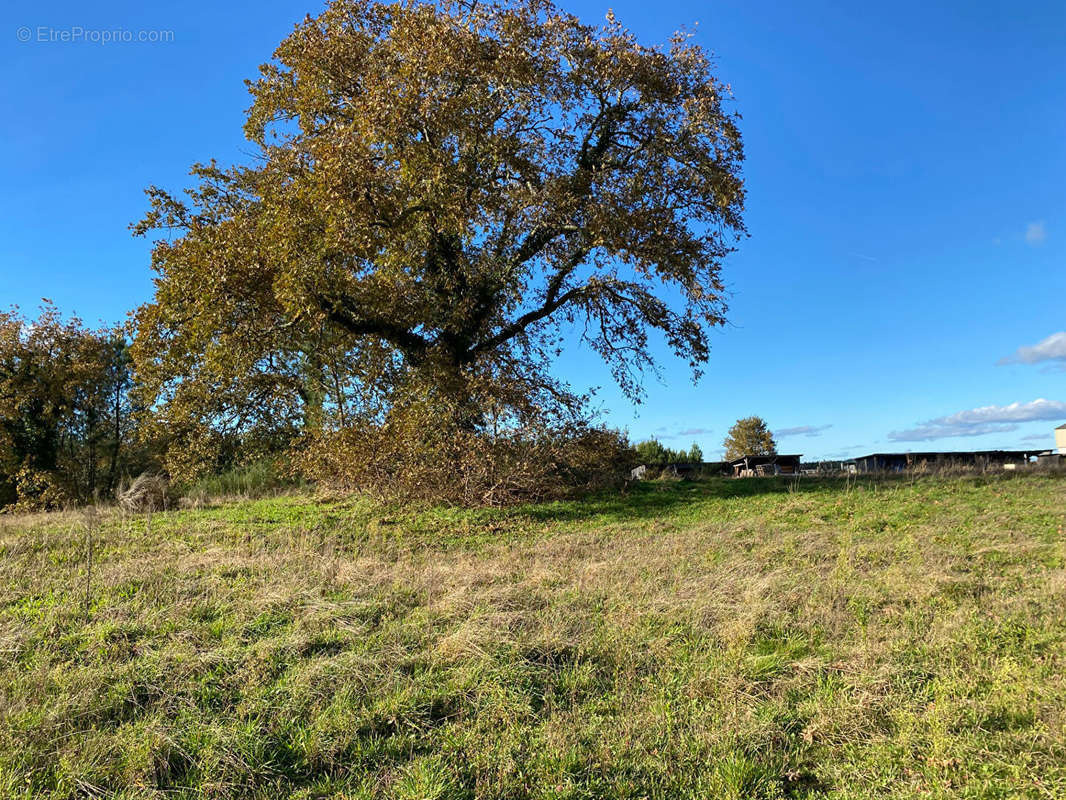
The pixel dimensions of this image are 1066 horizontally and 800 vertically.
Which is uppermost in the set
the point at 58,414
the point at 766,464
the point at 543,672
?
the point at 58,414

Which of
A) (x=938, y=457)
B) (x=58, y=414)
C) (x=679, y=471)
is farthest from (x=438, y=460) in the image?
(x=58, y=414)

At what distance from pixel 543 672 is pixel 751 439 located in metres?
56.0

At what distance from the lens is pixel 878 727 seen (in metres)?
4.61

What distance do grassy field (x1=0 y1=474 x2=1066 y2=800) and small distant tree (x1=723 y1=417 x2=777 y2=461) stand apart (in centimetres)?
4892

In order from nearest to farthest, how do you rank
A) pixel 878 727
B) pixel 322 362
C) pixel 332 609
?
1. pixel 878 727
2. pixel 332 609
3. pixel 322 362

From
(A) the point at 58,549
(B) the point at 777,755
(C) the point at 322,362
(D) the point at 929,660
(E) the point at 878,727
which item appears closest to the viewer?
(B) the point at 777,755

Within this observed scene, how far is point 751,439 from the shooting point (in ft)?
189

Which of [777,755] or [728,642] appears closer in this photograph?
[777,755]

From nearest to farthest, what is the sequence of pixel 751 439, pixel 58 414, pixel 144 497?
pixel 144 497, pixel 58 414, pixel 751 439

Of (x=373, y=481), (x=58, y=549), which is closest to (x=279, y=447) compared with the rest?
(x=373, y=481)

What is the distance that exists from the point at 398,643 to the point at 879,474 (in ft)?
57.9

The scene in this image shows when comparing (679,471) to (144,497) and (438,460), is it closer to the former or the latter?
(438,460)

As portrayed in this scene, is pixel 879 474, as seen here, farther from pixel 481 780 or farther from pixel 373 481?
pixel 481 780

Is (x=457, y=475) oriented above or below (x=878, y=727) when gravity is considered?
above
